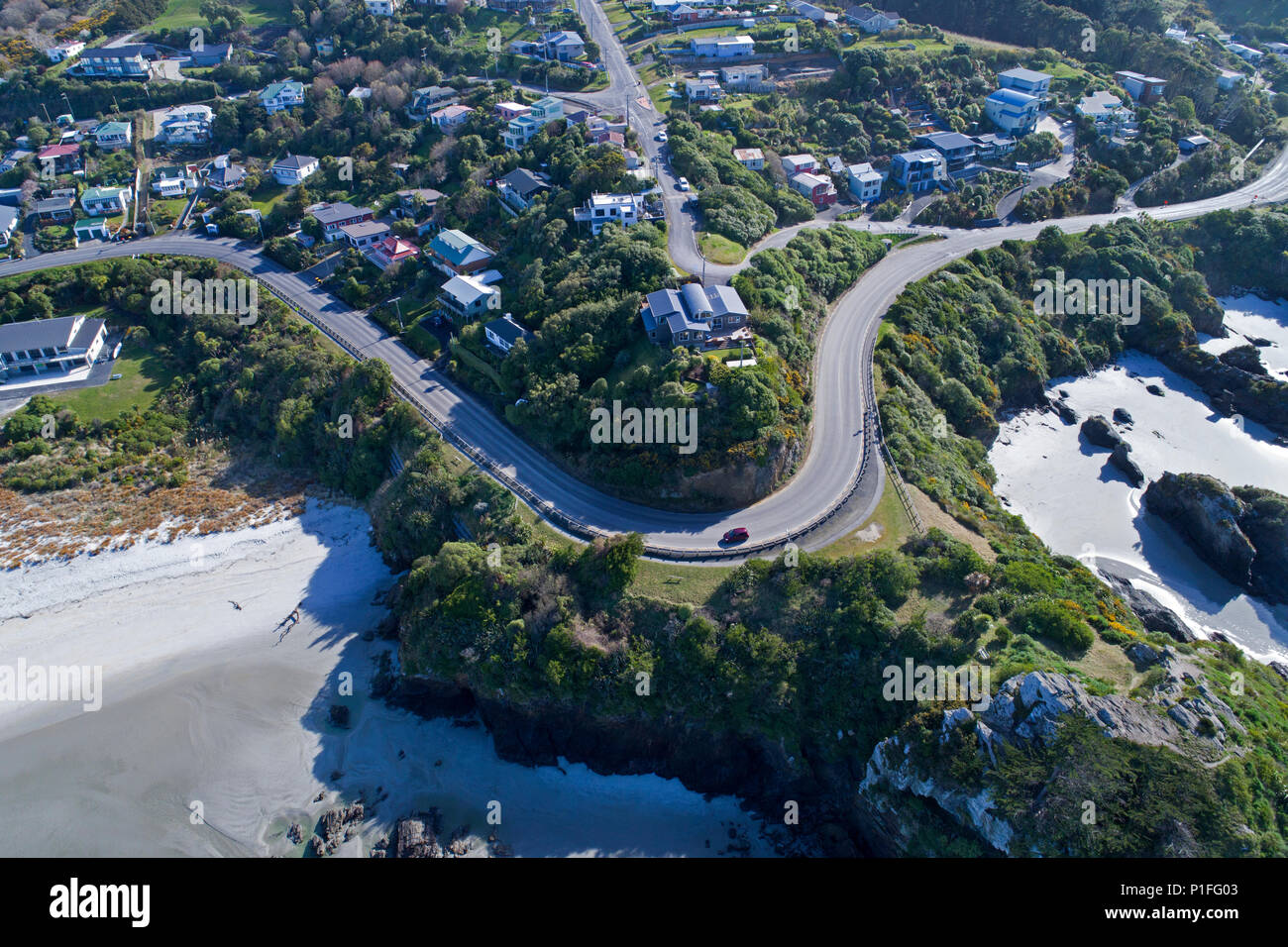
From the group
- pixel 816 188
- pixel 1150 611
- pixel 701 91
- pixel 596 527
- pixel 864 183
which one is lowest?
pixel 1150 611

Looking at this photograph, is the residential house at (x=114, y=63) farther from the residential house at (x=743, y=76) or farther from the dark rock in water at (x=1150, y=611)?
the dark rock in water at (x=1150, y=611)

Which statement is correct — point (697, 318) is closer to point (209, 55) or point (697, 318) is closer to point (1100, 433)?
point (1100, 433)

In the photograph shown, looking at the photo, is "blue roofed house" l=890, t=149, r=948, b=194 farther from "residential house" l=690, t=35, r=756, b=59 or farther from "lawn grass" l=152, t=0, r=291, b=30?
"lawn grass" l=152, t=0, r=291, b=30

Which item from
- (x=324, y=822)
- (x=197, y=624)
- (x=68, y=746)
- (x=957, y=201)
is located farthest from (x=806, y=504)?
(x=957, y=201)

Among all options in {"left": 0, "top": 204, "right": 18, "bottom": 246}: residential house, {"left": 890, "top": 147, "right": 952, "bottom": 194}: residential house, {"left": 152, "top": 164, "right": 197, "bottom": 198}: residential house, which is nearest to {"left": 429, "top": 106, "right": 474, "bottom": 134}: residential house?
{"left": 152, "top": 164, "right": 197, "bottom": 198}: residential house

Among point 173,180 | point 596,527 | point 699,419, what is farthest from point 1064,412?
point 173,180

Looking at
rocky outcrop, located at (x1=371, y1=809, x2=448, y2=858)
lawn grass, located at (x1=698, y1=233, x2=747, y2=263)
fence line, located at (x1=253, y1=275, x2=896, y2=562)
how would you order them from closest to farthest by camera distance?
rocky outcrop, located at (x1=371, y1=809, x2=448, y2=858)
fence line, located at (x1=253, y1=275, x2=896, y2=562)
lawn grass, located at (x1=698, y1=233, x2=747, y2=263)
